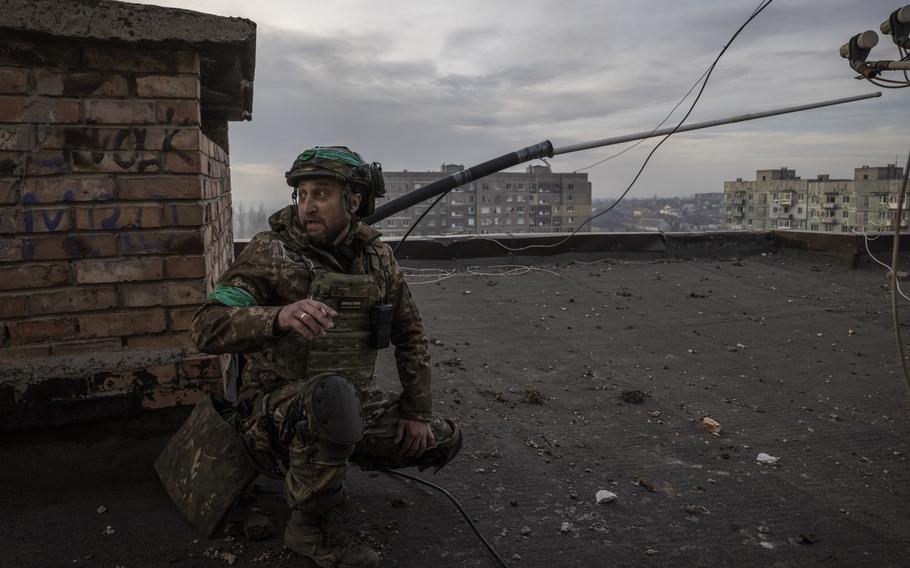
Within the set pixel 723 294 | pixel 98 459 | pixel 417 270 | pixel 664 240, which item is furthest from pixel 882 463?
pixel 664 240

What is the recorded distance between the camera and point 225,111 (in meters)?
5.07

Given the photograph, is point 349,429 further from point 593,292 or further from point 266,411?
point 593,292

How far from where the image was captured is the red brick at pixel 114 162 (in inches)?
101

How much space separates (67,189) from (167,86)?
59 cm

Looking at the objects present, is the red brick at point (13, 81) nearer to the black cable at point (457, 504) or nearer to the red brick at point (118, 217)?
the red brick at point (118, 217)

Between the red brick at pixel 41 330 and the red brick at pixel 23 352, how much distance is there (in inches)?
1.0

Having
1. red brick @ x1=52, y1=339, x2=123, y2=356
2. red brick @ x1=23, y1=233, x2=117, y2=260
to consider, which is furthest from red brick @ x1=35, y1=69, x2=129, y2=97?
red brick @ x1=52, y1=339, x2=123, y2=356

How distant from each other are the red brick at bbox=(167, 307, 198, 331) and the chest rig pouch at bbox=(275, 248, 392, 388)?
66cm

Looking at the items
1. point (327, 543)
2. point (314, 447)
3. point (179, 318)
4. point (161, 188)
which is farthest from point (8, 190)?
point (327, 543)

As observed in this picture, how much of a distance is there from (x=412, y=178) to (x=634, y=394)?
36.2m

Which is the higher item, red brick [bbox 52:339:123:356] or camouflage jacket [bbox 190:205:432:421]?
camouflage jacket [bbox 190:205:432:421]

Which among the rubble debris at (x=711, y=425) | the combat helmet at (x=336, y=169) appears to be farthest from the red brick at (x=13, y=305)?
the rubble debris at (x=711, y=425)

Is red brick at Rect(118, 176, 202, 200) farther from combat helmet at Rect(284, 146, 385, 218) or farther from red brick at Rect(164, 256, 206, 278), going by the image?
combat helmet at Rect(284, 146, 385, 218)

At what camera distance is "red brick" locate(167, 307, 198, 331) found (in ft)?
9.02
